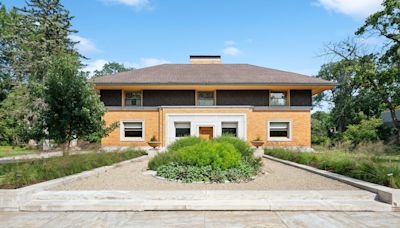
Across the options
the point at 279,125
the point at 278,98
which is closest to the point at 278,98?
the point at 278,98

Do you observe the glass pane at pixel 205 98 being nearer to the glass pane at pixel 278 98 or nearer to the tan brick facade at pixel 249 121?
the tan brick facade at pixel 249 121

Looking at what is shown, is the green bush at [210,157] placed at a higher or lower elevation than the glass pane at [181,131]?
lower

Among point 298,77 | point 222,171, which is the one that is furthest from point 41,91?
point 298,77

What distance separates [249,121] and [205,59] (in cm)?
1136

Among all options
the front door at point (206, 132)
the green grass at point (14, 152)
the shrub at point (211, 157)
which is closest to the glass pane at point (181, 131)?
the front door at point (206, 132)

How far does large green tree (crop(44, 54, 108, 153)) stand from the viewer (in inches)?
620

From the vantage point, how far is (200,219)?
6.27 meters

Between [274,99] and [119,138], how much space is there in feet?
46.2

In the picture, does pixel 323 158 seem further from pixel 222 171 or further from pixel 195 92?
pixel 195 92

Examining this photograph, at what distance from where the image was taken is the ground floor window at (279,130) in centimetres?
2800

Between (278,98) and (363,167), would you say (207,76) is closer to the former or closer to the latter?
(278,98)

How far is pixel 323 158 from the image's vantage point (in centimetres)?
1387

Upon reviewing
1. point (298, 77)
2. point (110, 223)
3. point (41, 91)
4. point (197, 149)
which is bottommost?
point (110, 223)

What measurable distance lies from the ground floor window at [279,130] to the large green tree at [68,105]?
16.3 m
